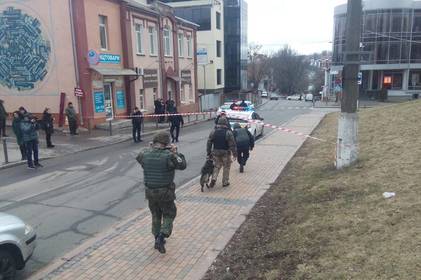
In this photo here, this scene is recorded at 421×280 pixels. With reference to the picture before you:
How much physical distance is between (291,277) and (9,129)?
19969 mm

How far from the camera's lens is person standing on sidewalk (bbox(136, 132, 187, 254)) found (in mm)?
5656

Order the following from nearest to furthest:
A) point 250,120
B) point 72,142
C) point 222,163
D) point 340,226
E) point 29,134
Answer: point 340,226
point 222,163
point 29,134
point 250,120
point 72,142

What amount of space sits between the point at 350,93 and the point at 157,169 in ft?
17.6

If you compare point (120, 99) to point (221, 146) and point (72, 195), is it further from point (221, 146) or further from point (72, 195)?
point (221, 146)

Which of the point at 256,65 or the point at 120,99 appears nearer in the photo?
the point at 120,99

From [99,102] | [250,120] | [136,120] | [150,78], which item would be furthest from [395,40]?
[136,120]

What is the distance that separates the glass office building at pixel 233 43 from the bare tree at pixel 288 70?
51359 mm

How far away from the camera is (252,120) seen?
18.4 metres

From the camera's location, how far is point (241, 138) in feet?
35.9

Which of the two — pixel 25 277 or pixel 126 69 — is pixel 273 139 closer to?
pixel 126 69

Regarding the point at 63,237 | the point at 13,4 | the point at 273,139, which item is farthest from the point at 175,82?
the point at 63,237

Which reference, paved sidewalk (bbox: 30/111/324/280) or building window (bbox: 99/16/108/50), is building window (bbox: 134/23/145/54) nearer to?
building window (bbox: 99/16/108/50)

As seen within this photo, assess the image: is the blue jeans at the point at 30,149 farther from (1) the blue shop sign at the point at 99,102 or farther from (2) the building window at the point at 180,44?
(2) the building window at the point at 180,44

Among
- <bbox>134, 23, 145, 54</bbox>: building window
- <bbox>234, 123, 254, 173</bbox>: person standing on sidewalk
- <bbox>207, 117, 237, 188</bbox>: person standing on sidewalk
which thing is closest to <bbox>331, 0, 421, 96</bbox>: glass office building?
<bbox>134, 23, 145, 54</bbox>: building window
